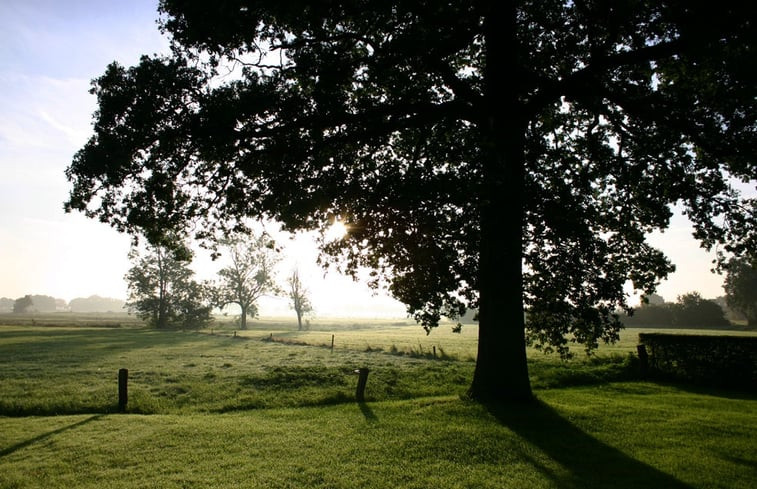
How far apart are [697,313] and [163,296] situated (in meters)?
98.4

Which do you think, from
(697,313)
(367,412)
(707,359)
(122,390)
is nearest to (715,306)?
(697,313)

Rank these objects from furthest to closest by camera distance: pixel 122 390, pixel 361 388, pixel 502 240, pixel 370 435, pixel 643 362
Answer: pixel 643 362
pixel 361 388
pixel 122 390
pixel 502 240
pixel 370 435

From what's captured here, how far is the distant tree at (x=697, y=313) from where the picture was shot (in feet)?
243

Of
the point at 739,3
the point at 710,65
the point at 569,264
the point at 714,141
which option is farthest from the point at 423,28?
the point at 714,141

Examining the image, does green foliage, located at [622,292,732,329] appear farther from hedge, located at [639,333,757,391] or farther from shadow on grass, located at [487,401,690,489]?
shadow on grass, located at [487,401,690,489]

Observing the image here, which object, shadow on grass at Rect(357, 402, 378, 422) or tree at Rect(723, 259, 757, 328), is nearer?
shadow on grass at Rect(357, 402, 378, 422)

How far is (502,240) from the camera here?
40.8 feet

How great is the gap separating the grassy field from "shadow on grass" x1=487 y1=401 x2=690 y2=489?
0.12 feet

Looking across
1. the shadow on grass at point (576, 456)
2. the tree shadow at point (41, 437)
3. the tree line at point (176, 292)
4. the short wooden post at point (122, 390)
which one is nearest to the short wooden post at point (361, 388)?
the shadow on grass at point (576, 456)

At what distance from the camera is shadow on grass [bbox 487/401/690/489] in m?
6.95

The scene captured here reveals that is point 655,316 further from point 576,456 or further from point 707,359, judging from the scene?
point 576,456

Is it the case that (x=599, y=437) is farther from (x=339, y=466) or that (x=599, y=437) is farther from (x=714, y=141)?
(x=714, y=141)

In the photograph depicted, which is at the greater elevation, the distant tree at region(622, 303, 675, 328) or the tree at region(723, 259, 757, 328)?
the tree at region(723, 259, 757, 328)

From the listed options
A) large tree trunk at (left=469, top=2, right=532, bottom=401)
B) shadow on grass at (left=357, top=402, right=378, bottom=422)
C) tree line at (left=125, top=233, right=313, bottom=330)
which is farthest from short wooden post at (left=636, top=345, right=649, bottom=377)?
tree line at (left=125, top=233, right=313, bottom=330)
